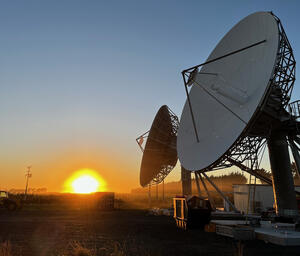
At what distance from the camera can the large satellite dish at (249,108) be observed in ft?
55.0

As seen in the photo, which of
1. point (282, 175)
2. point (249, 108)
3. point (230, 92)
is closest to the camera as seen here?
point (249, 108)

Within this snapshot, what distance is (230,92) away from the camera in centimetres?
→ 2000

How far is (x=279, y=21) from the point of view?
17.0m

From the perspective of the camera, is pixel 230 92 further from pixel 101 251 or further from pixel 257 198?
pixel 257 198

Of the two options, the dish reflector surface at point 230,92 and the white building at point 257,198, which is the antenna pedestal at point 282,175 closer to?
the dish reflector surface at point 230,92

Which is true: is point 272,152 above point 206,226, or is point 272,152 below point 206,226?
above

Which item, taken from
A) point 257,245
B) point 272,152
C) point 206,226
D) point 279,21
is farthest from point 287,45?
point 206,226

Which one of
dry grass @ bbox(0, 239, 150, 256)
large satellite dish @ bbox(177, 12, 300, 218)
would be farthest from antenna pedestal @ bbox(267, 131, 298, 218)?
dry grass @ bbox(0, 239, 150, 256)

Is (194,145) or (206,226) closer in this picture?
(206,226)

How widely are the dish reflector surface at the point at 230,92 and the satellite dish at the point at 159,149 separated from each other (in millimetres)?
10083

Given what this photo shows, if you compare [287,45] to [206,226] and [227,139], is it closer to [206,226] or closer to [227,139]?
[227,139]

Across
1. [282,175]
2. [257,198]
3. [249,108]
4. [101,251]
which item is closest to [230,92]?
[249,108]

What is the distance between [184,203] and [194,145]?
196 inches

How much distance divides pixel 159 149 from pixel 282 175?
1910cm
